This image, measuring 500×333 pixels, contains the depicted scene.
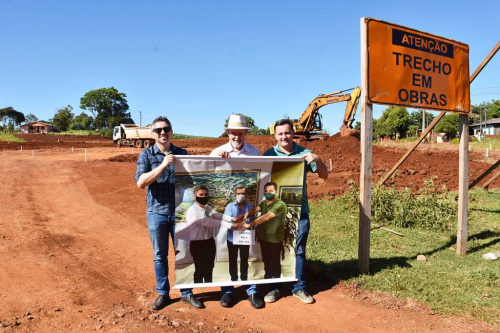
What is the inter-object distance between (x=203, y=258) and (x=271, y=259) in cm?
77

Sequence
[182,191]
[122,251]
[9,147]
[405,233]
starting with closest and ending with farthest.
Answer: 1. [182,191]
2. [122,251]
3. [405,233]
4. [9,147]

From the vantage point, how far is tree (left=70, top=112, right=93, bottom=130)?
3322 inches

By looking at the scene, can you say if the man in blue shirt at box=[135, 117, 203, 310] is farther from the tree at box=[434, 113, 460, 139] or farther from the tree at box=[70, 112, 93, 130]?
the tree at box=[70, 112, 93, 130]

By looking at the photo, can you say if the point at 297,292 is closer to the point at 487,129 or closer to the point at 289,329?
the point at 289,329

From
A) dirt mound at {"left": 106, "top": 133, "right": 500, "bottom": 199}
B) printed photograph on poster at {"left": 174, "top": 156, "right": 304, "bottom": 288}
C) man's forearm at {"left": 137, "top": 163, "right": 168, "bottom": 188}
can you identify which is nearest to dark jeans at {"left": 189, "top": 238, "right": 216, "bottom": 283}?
printed photograph on poster at {"left": 174, "top": 156, "right": 304, "bottom": 288}

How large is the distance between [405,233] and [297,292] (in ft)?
12.8

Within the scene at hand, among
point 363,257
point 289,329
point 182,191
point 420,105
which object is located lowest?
point 289,329

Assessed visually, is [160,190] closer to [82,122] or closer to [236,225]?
[236,225]

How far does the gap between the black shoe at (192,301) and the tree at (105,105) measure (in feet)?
289

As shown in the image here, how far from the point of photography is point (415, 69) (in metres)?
5.32

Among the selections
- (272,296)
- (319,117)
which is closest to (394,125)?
(319,117)

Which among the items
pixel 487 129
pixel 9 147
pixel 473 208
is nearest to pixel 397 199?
pixel 473 208

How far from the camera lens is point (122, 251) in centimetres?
648

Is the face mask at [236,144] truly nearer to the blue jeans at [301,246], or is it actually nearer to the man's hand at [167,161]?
the man's hand at [167,161]
